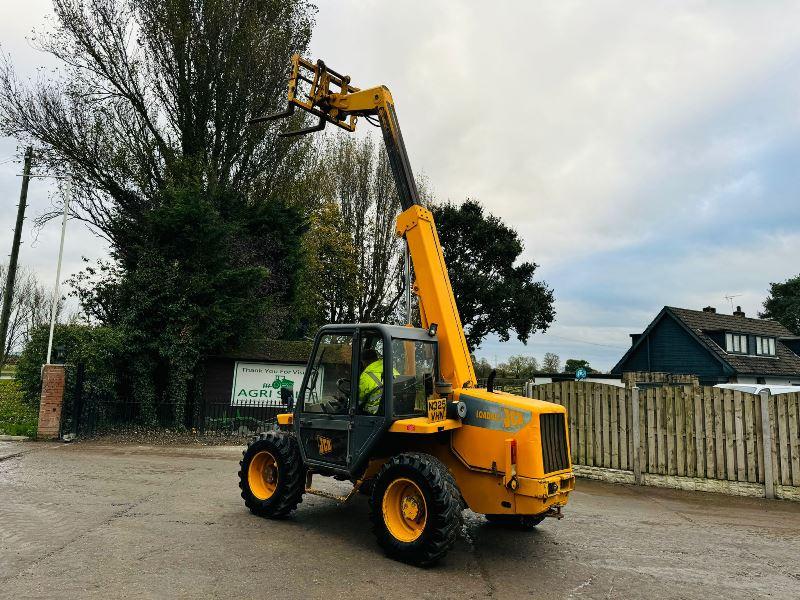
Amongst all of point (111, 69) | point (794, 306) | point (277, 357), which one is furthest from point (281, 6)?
point (794, 306)

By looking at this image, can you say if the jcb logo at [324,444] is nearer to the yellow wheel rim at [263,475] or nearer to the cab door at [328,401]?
the cab door at [328,401]

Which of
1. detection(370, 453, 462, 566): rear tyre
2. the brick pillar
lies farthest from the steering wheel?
the brick pillar

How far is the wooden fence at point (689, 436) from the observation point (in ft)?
27.8

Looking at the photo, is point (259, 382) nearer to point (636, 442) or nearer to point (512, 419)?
point (636, 442)

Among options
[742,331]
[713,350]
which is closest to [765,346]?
[742,331]

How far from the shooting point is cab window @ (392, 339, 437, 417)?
5.56 m

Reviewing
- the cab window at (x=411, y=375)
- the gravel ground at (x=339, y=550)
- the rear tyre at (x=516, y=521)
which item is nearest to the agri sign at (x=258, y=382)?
the gravel ground at (x=339, y=550)

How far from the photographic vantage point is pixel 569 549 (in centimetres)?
569

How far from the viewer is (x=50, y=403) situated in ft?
41.2

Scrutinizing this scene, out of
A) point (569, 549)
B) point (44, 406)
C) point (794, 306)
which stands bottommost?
point (569, 549)

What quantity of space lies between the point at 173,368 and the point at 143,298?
6.85 ft

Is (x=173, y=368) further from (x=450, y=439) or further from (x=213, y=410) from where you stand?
(x=450, y=439)

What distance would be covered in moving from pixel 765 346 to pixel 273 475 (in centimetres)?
3266

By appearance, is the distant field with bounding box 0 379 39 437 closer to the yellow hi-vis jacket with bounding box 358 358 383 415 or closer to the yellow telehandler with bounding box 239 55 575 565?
the yellow telehandler with bounding box 239 55 575 565
